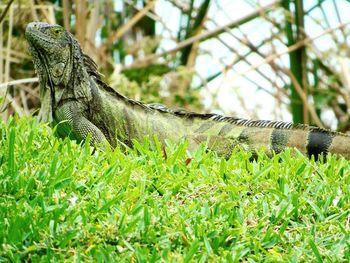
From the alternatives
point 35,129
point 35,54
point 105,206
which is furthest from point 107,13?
point 105,206

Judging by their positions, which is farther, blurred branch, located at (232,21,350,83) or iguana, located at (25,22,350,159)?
blurred branch, located at (232,21,350,83)

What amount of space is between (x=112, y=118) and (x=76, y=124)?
14.1 inches

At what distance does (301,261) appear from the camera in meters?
4.14

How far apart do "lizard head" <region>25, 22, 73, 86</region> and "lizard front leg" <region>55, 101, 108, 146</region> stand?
0.23 meters

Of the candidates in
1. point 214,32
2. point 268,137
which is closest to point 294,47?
point 214,32

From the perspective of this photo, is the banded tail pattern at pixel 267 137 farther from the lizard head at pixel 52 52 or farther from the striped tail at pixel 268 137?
the lizard head at pixel 52 52

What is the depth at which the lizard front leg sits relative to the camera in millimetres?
6102

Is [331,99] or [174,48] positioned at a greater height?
[174,48]

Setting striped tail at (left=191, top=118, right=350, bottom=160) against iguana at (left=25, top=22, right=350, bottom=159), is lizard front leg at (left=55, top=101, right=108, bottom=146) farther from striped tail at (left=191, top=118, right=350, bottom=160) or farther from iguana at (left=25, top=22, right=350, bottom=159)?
striped tail at (left=191, top=118, right=350, bottom=160)

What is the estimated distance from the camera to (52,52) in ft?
21.2

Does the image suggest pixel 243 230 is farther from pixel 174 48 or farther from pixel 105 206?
pixel 174 48

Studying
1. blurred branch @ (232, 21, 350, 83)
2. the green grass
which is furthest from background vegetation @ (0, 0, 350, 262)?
blurred branch @ (232, 21, 350, 83)

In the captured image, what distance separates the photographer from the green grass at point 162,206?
404cm

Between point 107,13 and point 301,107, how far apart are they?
2.83 meters
